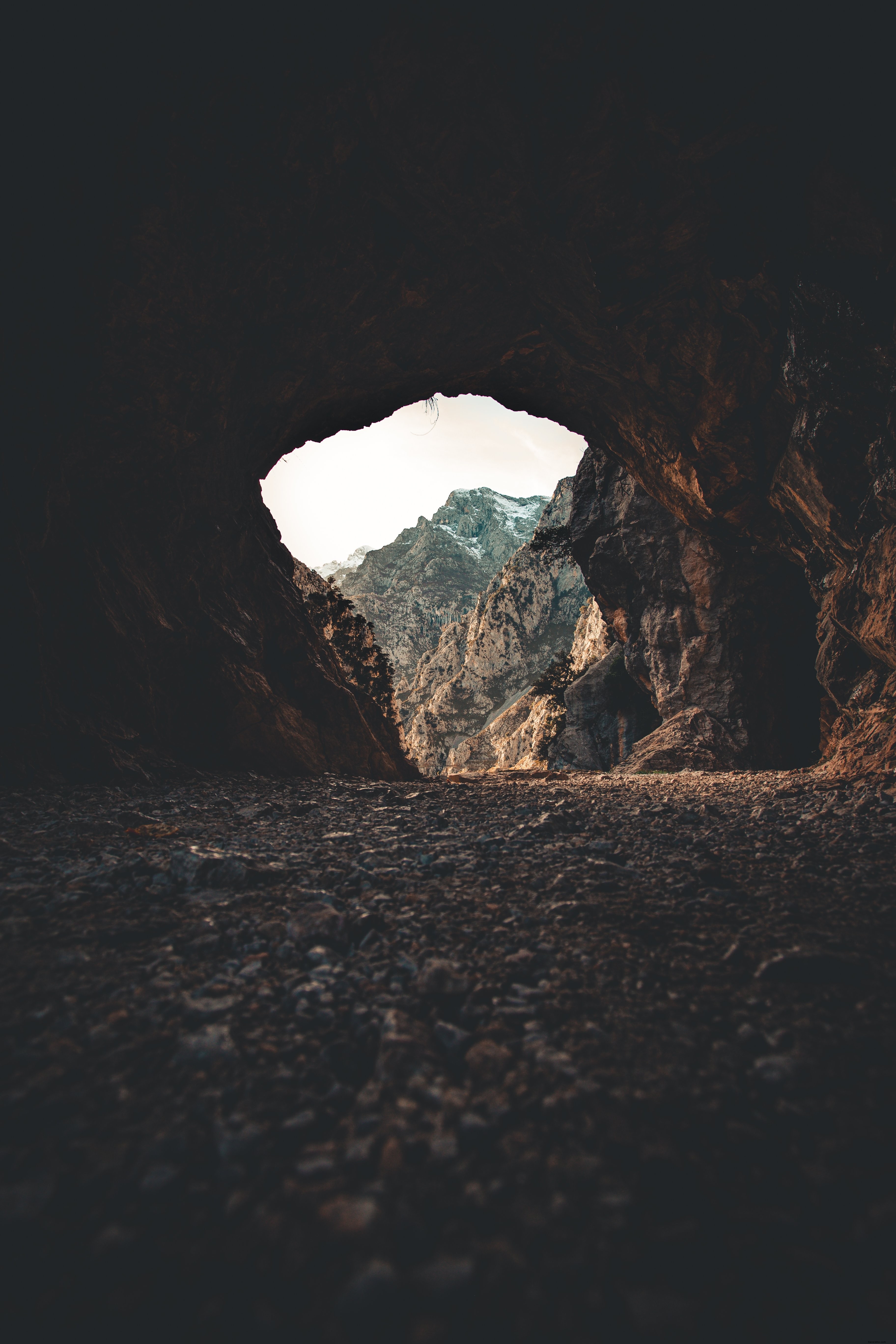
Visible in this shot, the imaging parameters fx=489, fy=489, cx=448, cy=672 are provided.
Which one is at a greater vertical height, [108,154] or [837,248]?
[108,154]

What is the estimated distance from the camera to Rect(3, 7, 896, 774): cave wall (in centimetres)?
858

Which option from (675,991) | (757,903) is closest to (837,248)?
(757,903)

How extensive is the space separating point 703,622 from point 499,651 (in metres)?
69.2

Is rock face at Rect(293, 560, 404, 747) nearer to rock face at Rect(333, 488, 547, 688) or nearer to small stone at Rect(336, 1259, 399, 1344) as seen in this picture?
small stone at Rect(336, 1259, 399, 1344)

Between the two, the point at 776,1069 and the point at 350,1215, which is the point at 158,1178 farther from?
the point at 776,1069

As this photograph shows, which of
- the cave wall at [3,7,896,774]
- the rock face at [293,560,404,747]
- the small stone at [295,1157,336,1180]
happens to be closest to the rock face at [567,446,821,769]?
the cave wall at [3,7,896,774]

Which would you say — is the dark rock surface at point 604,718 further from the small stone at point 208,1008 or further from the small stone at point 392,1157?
the small stone at point 392,1157

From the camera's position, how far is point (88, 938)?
3.24 meters

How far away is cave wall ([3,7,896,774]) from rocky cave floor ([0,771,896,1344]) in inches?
298

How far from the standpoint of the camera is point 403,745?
23562 mm

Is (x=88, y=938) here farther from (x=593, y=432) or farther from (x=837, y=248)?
(x=593, y=432)

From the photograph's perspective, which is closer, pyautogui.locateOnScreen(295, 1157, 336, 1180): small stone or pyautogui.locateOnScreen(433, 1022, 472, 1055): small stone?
pyautogui.locateOnScreen(295, 1157, 336, 1180): small stone

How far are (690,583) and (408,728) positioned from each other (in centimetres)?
7369

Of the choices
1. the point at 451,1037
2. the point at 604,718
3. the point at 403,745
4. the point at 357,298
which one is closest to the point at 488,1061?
the point at 451,1037
